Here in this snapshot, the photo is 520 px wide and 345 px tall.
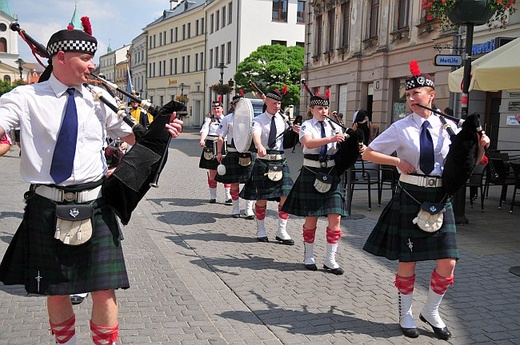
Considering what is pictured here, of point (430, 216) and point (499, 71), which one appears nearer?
point (430, 216)

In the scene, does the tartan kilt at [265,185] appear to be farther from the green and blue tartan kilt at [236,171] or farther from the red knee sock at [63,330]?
the red knee sock at [63,330]

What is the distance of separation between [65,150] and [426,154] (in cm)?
246

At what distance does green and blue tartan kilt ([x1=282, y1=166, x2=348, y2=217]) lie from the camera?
5336 millimetres

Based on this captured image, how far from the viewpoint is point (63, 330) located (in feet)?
9.89

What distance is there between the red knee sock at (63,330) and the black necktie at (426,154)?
102 inches

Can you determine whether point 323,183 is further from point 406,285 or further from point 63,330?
point 63,330

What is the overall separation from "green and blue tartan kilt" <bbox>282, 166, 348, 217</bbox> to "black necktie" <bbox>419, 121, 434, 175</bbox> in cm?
160

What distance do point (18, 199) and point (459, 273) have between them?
25.3 feet

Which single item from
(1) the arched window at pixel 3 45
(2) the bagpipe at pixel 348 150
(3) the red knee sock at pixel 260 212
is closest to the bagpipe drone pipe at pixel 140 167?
(2) the bagpipe at pixel 348 150

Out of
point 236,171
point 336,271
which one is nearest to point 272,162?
point 336,271

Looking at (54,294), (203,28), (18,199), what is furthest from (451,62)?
(203,28)

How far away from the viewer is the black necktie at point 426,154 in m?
3.79

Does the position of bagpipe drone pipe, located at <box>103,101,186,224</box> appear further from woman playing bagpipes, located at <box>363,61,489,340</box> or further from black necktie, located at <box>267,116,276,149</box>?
black necktie, located at <box>267,116,276,149</box>

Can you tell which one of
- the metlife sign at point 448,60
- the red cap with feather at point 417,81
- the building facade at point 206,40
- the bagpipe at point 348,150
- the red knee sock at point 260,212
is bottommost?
the red knee sock at point 260,212
